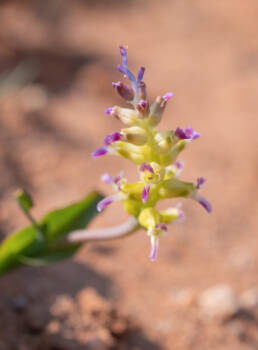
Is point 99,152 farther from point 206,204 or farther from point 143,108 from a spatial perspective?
point 206,204

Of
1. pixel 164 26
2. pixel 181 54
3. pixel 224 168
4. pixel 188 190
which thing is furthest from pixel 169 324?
pixel 164 26

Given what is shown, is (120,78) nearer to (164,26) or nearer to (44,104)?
(44,104)

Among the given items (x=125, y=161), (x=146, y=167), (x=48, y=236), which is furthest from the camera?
(x=125, y=161)

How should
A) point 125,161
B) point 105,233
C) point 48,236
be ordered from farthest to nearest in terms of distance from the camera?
1. point 125,161
2. point 48,236
3. point 105,233

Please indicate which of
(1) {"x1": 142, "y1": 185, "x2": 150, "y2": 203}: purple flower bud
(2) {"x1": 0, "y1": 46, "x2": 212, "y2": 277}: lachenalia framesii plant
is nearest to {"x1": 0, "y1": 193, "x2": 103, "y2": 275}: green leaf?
(2) {"x1": 0, "y1": 46, "x2": 212, "y2": 277}: lachenalia framesii plant

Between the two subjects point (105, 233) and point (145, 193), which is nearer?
point (145, 193)

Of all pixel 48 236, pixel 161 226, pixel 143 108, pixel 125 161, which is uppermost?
pixel 125 161

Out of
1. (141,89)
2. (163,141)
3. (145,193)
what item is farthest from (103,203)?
(141,89)
